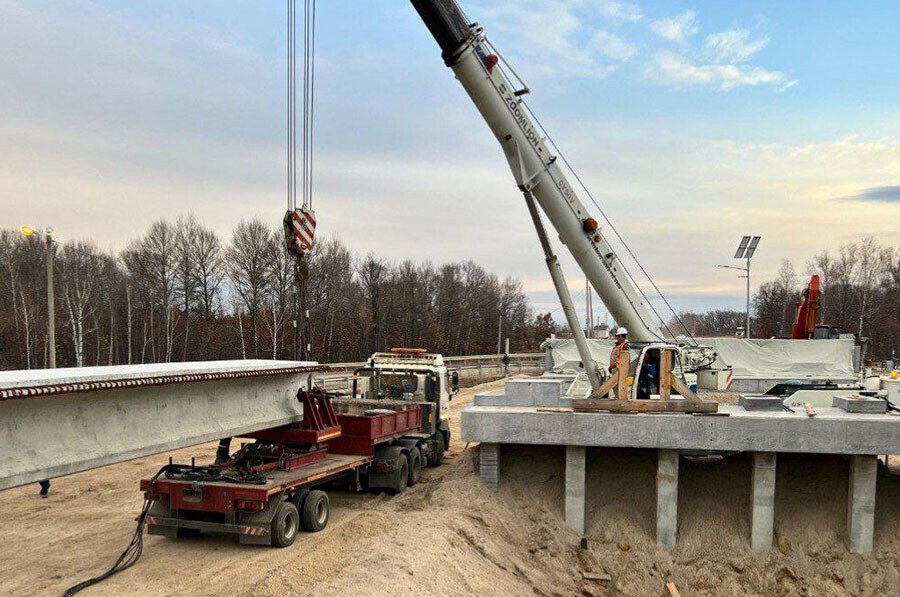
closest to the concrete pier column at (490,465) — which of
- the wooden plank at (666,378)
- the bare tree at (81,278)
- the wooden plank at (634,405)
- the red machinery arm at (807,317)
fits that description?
the wooden plank at (634,405)

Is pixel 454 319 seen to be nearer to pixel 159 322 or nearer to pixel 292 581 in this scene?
pixel 159 322

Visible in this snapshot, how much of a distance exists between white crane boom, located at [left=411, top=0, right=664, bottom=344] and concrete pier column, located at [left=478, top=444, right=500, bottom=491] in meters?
2.80

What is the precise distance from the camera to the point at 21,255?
5591 cm

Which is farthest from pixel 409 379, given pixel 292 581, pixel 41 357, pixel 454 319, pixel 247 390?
pixel 454 319

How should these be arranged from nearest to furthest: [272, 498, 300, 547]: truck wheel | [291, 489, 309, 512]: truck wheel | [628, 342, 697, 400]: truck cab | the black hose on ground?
1. the black hose on ground
2. [272, 498, 300, 547]: truck wheel
3. [291, 489, 309, 512]: truck wheel
4. [628, 342, 697, 400]: truck cab

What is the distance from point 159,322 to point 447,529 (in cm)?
5080

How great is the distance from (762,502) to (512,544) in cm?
410

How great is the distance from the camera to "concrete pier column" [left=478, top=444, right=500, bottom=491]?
1189cm

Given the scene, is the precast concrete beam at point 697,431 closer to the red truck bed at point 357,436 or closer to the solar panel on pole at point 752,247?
the red truck bed at point 357,436

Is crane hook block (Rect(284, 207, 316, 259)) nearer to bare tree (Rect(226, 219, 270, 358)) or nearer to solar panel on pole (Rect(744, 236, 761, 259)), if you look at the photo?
solar panel on pole (Rect(744, 236, 761, 259))

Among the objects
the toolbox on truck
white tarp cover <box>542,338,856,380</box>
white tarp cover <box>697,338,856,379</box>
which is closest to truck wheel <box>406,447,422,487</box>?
the toolbox on truck

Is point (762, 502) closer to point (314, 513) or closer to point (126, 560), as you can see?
point (314, 513)

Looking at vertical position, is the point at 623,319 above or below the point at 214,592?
above

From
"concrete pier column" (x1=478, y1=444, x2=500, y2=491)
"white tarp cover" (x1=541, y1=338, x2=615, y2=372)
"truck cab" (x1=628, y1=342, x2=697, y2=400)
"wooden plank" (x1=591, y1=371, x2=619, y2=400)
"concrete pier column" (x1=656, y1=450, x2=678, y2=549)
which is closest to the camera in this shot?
"concrete pier column" (x1=656, y1=450, x2=678, y2=549)
